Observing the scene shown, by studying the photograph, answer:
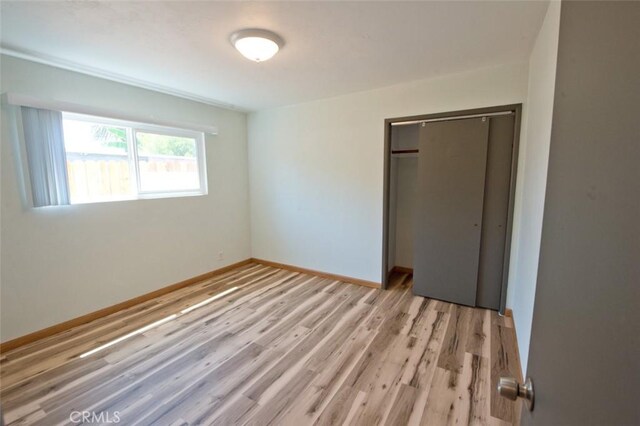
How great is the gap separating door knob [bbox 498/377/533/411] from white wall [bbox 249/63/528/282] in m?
2.67

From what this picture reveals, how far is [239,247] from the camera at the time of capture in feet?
A: 14.1

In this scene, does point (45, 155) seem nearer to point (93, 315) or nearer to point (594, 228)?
point (93, 315)

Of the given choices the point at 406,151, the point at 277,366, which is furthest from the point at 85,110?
the point at 406,151

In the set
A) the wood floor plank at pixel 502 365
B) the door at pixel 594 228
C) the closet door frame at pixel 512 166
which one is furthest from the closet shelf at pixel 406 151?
the door at pixel 594 228

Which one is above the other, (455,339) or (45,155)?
(45,155)

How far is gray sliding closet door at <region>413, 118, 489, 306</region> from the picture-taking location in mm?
2760

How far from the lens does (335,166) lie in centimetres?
356

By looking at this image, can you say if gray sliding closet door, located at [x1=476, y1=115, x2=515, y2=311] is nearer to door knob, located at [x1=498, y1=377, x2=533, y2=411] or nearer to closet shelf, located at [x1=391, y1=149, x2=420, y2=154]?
closet shelf, located at [x1=391, y1=149, x2=420, y2=154]

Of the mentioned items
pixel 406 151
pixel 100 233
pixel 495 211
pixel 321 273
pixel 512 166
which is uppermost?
pixel 406 151

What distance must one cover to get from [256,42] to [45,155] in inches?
79.9

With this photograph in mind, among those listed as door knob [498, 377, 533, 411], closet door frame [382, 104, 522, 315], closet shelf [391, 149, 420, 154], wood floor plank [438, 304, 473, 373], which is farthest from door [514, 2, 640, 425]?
closet shelf [391, 149, 420, 154]

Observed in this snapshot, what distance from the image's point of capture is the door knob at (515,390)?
2.06 feet

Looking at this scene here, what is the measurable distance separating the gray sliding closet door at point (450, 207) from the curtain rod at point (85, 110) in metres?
2.78

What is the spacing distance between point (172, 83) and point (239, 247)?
239cm
